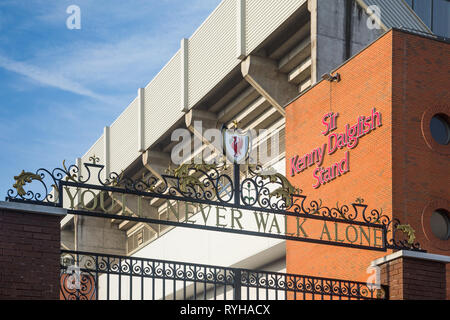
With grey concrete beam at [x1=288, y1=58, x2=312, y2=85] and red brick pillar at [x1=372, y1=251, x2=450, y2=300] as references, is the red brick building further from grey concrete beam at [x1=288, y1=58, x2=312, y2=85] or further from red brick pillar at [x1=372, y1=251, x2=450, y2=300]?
red brick pillar at [x1=372, y1=251, x2=450, y2=300]

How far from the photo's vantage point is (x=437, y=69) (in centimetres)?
2200

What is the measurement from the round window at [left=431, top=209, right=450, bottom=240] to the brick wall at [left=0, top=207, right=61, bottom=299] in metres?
A: 12.0

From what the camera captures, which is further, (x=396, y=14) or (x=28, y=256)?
(x=396, y=14)

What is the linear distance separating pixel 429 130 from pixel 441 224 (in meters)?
2.31

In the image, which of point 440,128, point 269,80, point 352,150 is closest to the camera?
point 440,128

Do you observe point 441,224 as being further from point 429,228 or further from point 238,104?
point 238,104

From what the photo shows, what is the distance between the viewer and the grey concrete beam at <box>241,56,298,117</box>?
30359mm

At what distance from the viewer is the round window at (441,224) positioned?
21297mm

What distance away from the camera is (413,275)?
1382 cm

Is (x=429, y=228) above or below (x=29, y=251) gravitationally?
above

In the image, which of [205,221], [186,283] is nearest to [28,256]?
[205,221]

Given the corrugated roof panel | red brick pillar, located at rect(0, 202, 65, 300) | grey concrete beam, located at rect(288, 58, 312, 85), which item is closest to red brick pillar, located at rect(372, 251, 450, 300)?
red brick pillar, located at rect(0, 202, 65, 300)
